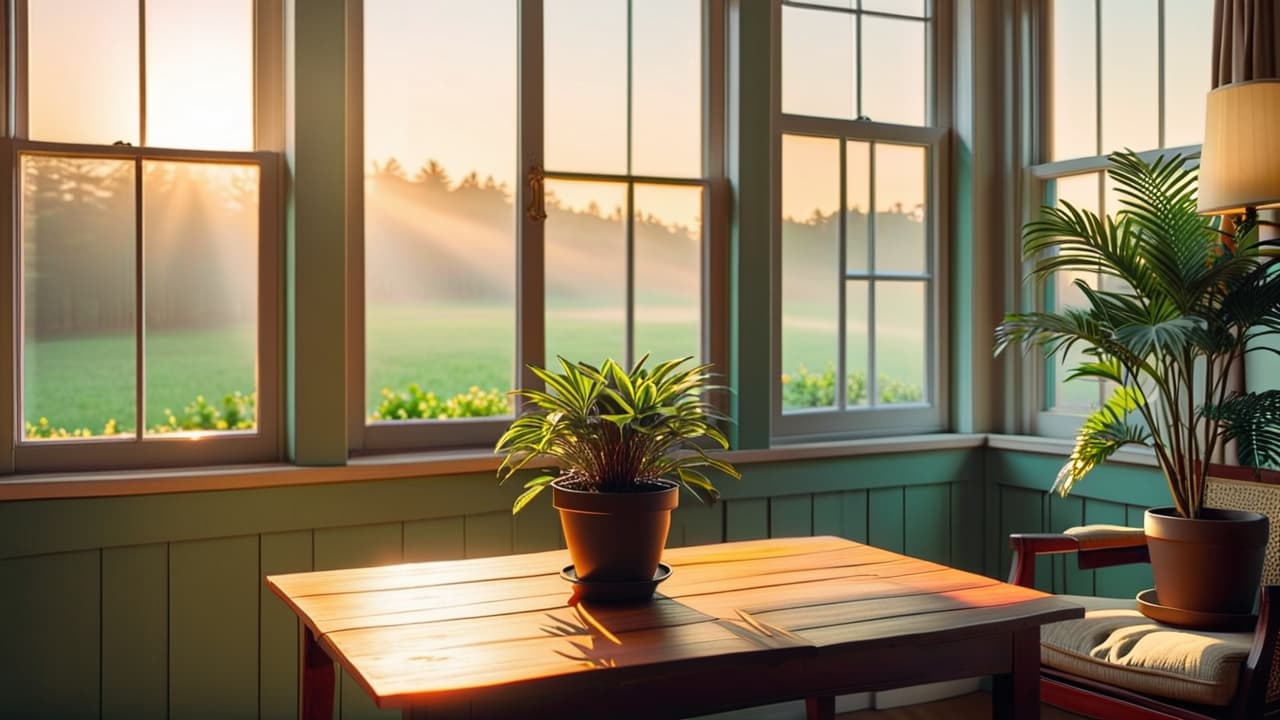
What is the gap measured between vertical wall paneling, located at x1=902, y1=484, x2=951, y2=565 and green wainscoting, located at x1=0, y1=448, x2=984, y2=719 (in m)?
1.38

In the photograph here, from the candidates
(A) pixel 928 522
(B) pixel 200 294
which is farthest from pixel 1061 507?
(B) pixel 200 294

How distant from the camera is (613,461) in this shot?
2.06 metres

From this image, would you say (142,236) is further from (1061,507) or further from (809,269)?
(1061,507)

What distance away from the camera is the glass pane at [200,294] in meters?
3.08

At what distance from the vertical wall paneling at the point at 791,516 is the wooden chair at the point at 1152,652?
0.88m

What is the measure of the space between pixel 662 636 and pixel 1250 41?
2.60m

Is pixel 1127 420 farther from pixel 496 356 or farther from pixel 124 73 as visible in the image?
pixel 124 73

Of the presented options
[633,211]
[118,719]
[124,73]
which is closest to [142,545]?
[118,719]

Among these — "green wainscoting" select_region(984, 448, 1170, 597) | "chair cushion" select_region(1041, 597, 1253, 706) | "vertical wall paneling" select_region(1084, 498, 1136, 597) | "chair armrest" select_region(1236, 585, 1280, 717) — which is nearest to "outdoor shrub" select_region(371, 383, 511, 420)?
"chair cushion" select_region(1041, 597, 1253, 706)

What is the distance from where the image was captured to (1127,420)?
12.6 feet

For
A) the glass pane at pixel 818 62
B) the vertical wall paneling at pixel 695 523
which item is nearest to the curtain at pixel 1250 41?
the glass pane at pixel 818 62

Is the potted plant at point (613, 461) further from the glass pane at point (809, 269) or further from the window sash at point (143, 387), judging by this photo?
the glass pane at point (809, 269)

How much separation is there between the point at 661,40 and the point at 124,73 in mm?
1653

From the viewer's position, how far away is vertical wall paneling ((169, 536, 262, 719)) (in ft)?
9.70
